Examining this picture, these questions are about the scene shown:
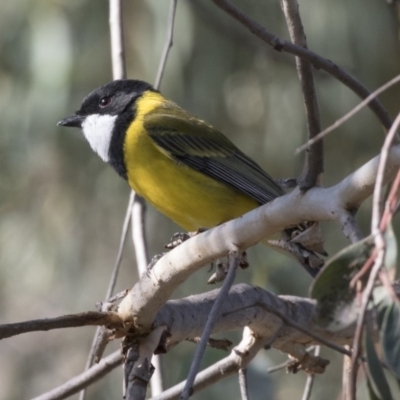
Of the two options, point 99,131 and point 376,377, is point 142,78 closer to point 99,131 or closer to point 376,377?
point 99,131

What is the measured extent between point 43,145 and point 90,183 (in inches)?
14.0

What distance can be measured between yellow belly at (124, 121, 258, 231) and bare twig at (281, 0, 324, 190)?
144cm

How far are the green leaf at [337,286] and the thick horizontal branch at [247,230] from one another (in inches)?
9.4

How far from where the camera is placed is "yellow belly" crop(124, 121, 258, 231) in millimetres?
3293

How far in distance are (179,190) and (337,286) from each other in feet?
6.36

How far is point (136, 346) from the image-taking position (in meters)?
2.38

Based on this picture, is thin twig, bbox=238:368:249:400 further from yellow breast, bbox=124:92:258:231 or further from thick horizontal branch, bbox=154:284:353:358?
yellow breast, bbox=124:92:258:231

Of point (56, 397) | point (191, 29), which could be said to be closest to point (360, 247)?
point (56, 397)

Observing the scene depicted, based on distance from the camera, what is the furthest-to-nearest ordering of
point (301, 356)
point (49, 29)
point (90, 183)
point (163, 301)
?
point (90, 183) < point (49, 29) < point (301, 356) < point (163, 301)

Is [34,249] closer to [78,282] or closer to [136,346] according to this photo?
[78,282]

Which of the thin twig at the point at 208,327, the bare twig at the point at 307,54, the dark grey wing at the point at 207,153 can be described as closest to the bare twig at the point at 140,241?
the dark grey wing at the point at 207,153

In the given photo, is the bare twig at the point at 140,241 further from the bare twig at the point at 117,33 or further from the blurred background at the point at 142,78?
the blurred background at the point at 142,78

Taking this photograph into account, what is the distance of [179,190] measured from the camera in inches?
130

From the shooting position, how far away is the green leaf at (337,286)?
1.37 meters
